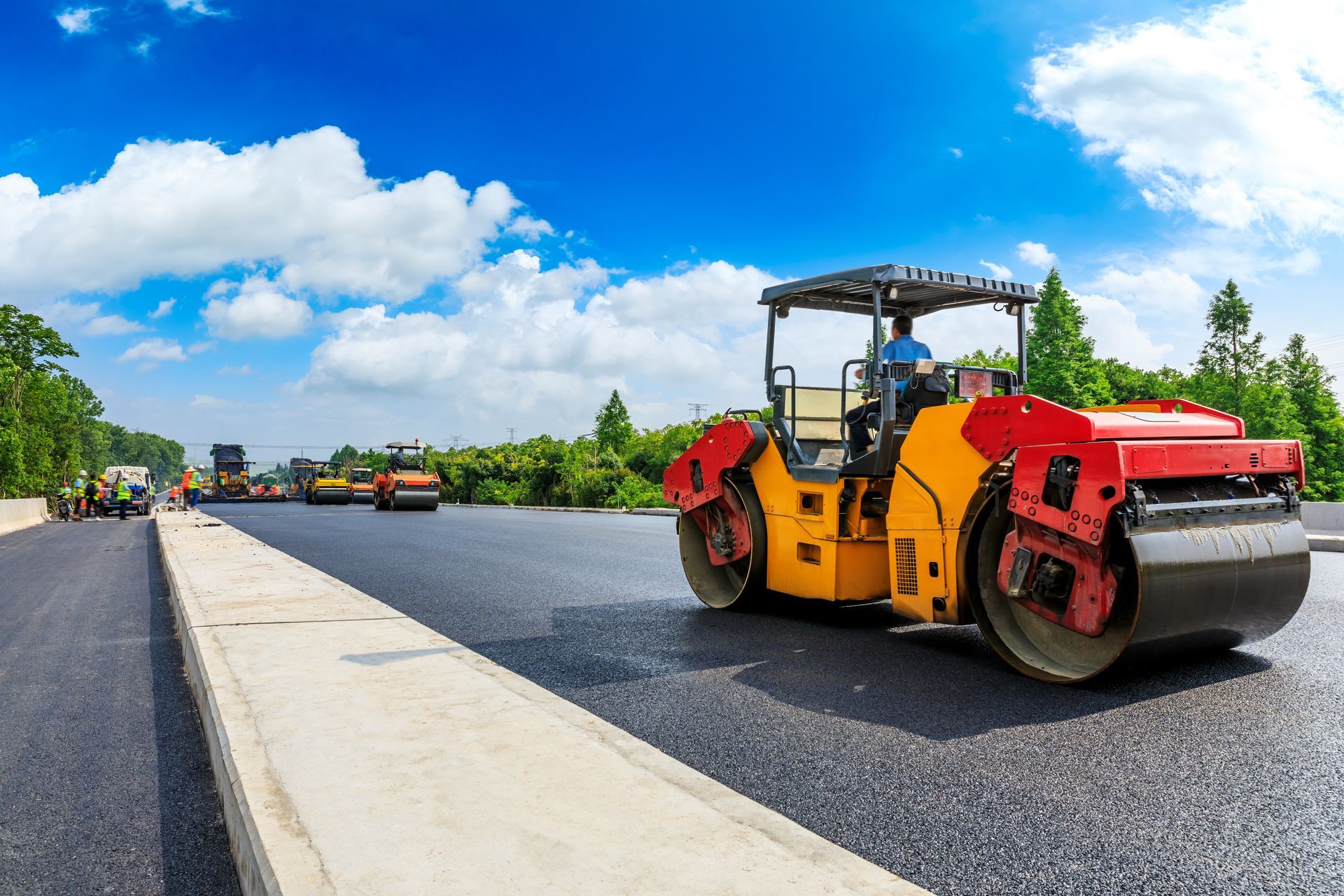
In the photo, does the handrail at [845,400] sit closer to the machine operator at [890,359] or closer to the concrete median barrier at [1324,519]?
the machine operator at [890,359]

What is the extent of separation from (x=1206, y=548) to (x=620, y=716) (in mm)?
3017

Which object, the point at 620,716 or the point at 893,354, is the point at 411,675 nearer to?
the point at 620,716

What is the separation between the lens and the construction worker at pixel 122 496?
2963cm

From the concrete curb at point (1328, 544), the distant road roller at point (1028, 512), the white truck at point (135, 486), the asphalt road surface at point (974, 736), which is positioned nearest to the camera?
the asphalt road surface at point (974, 736)

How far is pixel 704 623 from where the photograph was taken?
6.88 m

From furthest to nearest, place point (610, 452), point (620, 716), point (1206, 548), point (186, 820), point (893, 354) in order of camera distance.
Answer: point (610, 452), point (893, 354), point (1206, 548), point (620, 716), point (186, 820)

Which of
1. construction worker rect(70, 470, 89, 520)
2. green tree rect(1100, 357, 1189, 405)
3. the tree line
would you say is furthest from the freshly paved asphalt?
green tree rect(1100, 357, 1189, 405)

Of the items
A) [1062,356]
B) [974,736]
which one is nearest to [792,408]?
[974,736]

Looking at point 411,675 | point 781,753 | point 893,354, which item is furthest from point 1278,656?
point 411,675

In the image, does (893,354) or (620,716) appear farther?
(893,354)

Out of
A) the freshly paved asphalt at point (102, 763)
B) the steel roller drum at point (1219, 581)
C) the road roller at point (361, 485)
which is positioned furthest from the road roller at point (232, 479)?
the steel roller drum at point (1219, 581)

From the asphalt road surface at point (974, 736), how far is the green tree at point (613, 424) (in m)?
52.7

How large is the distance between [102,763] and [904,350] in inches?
199

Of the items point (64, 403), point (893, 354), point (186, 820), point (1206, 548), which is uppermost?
point (64, 403)
